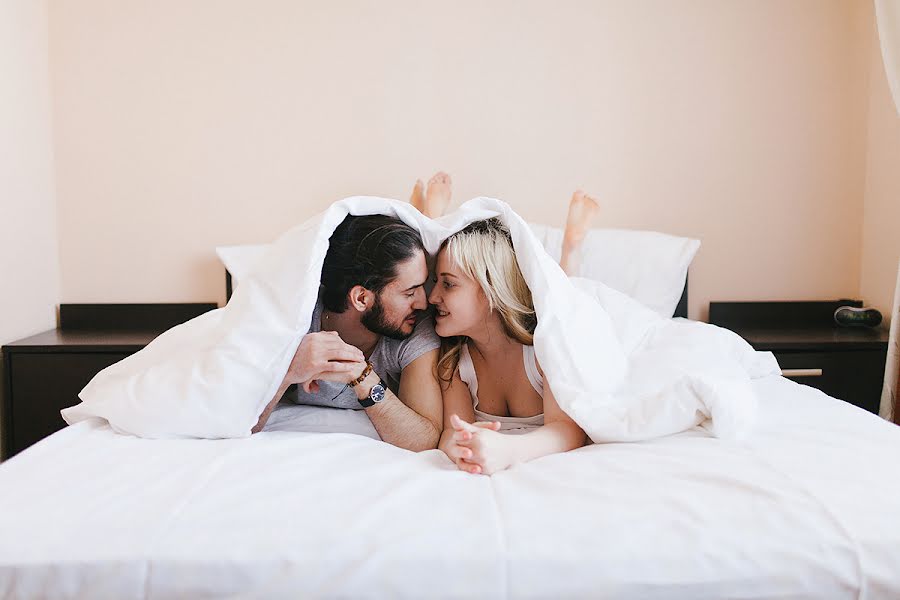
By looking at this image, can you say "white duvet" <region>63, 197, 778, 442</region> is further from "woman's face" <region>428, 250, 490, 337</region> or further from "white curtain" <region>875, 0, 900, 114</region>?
"white curtain" <region>875, 0, 900, 114</region>

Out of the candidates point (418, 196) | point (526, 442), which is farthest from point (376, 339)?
point (418, 196)

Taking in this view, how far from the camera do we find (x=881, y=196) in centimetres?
280

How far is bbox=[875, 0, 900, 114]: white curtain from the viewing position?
Result: 2.34m

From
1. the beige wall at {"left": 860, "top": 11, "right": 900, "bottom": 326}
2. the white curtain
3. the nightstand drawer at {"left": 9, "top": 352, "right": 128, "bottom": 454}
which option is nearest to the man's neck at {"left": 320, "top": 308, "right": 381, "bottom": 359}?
the nightstand drawer at {"left": 9, "top": 352, "right": 128, "bottom": 454}

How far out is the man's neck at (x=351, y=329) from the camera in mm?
1786

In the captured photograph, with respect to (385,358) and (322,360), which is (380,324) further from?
(322,360)

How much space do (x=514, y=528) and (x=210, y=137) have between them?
7.27 feet

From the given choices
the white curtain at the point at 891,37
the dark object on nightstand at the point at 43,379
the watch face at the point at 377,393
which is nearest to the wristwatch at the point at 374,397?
the watch face at the point at 377,393

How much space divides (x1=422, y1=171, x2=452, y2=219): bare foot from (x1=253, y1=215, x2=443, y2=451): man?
90 cm

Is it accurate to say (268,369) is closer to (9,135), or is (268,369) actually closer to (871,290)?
(9,135)

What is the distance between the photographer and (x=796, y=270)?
116 inches

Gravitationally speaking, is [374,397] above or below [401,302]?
below

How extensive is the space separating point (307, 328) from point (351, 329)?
0.27 meters

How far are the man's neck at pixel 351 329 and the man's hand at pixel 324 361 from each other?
227 millimetres
